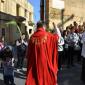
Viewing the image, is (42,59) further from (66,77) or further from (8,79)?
(66,77)

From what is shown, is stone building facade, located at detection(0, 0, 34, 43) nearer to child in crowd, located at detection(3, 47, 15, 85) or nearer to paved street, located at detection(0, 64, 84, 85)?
paved street, located at detection(0, 64, 84, 85)

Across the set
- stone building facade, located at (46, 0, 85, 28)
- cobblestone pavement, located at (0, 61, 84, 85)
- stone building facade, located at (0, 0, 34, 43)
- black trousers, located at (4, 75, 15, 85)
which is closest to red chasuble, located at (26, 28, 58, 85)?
black trousers, located at (4, 75, 15, 85)

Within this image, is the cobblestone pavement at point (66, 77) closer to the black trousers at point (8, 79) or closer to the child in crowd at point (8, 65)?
the black trousers at point (8, 79)

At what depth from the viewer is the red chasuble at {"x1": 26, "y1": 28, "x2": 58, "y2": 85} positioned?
10.2 meters

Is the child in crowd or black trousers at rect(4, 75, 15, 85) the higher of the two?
the child in crowd

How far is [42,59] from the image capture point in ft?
33.5

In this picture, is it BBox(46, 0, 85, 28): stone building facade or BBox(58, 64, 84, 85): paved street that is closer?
BBox(58, 64, 84, 85): paved street

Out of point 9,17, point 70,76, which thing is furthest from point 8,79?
point 9,17

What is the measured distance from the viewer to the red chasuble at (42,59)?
1020 centimetres

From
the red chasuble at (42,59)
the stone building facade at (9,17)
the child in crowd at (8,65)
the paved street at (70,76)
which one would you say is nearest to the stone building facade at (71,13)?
the paved street at (70,76)

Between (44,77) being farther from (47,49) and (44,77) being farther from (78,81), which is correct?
(78,81)

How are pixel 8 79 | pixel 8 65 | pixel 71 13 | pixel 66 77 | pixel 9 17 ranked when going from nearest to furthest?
pixel 8 65 → pixel 8 79 → pixel 66 77 → pixel 71 13 → pixel 9 17

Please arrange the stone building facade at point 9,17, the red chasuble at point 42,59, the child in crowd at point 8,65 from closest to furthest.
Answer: the red chasuble at point 42,59 → the child in crowd at point 8,65 → the stone building facade at point 9,17

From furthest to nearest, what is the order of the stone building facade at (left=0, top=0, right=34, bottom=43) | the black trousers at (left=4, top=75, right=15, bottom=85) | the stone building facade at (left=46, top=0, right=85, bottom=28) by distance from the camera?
the stone building facade at (left=0, top=0, right=34, bottom=43) < the stone building facade at (left=46, top=0, right=85, bottom=28) < the black trousers at (left=4, top=75, right=15, bottom=85)
